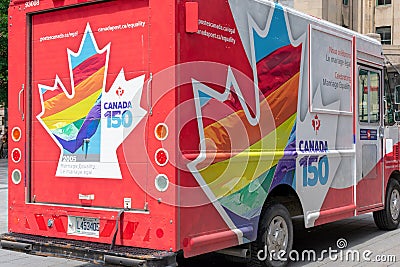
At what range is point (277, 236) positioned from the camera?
723 cm

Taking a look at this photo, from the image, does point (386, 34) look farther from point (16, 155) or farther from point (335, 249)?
point (16, 155)

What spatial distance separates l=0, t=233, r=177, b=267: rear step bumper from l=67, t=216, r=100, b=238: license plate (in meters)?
0.10

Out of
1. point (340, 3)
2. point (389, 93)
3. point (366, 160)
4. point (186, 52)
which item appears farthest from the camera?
point (340, 3)

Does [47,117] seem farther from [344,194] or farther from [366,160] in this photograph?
[366,160]

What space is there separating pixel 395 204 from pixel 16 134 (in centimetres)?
667

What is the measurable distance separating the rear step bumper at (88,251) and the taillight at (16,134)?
1.10 metres

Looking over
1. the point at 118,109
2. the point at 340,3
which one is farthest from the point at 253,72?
the point at 340,3

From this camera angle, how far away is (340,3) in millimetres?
44125

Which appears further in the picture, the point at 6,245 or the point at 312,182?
the point at 312,182

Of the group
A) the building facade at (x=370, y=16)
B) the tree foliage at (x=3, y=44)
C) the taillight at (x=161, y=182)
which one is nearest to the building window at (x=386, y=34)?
the building facade at (x=370, y=16)

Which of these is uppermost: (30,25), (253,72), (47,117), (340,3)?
(340,3)

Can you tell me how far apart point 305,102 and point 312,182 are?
3.42ft

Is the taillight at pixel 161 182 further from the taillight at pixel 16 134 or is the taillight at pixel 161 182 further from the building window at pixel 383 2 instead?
the building window at pixel 383 2

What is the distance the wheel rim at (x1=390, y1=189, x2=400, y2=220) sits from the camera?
10.3m
